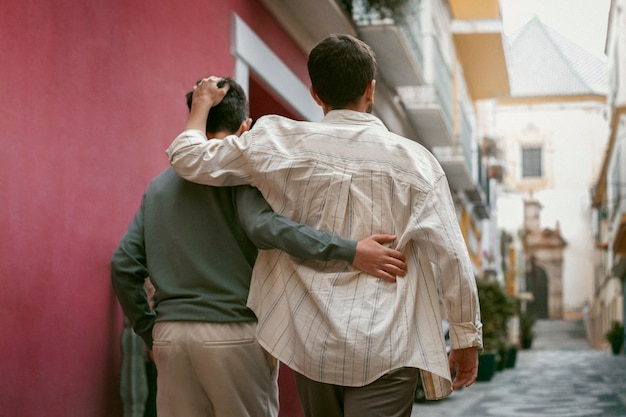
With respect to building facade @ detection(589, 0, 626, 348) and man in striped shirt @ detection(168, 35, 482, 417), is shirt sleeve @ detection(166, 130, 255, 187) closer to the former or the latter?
man in striped shirt @ detection(168, 35, 482, 417)

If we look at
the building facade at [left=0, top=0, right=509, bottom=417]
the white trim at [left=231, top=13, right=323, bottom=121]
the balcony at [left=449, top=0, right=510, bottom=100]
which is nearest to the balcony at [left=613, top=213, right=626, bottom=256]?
the balcony at [left=449, top=0, right=510, bottom=100]

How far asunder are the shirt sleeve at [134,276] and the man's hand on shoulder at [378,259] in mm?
917

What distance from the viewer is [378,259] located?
263 cm

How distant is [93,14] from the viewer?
4.76 metres

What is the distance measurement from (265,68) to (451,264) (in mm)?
5256

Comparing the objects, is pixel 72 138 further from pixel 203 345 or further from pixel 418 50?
pixel 418 50

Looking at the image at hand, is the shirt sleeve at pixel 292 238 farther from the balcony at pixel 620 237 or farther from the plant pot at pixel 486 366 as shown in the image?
the balcony at pixel 620 237

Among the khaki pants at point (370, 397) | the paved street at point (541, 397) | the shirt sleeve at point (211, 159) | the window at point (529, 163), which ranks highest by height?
the window at point (529, 163)

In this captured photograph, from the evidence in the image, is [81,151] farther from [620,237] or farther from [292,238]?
[620,237]

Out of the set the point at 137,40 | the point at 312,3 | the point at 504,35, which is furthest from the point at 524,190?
the point at 137,40

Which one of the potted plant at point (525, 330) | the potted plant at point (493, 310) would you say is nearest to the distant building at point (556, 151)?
the potted plant at point (525, 330)

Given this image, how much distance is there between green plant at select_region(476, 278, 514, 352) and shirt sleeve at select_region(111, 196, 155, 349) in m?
15.6

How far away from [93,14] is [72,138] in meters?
0.69

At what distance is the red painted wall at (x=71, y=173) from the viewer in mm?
3873
